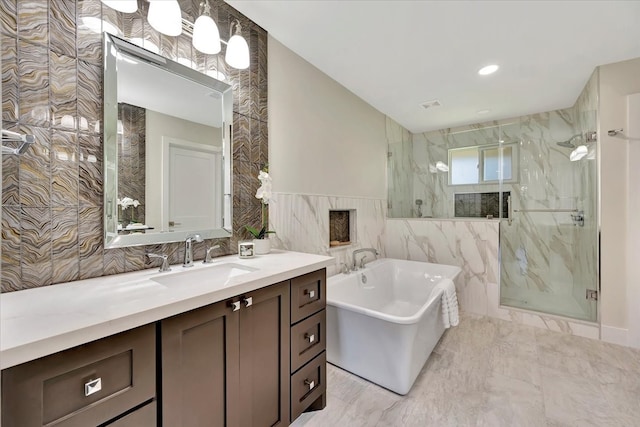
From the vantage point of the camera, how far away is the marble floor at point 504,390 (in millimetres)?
1524

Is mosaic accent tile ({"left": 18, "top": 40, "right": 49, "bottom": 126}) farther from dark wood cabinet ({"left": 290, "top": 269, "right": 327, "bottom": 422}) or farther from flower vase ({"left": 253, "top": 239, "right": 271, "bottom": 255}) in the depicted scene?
dark wood cabinet ({"left": 290, "top": 269, "right": 327, "bottom": 422})

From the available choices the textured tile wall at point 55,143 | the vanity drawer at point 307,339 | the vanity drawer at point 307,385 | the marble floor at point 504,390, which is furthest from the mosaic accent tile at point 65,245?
the marble floor at point 504,390

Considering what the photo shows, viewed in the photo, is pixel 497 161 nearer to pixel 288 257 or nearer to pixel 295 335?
pixel 288 257

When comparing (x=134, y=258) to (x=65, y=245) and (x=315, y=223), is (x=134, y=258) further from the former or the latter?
(x=315, y=223)

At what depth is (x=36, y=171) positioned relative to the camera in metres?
1.03

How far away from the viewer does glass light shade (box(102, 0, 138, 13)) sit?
1.13 metres

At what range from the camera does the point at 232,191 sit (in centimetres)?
171

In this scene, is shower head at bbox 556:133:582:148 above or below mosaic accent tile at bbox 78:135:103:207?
above

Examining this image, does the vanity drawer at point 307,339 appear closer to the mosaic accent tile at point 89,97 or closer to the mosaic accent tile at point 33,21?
the mosaic accent tile at point 89,97

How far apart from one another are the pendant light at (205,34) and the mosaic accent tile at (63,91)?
0.57 meters

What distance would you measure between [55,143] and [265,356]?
1.23 m

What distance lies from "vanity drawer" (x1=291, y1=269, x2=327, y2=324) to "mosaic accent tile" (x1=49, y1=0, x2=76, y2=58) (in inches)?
53.8

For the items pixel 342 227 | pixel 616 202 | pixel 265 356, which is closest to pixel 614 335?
pixel 616 202

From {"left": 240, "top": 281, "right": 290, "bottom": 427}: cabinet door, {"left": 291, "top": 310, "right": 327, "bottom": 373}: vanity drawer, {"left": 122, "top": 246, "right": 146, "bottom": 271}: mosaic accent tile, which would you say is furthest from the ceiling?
{"left": 291, "top": 310, "right": 327, "bottom": 373}: vanity drawer
